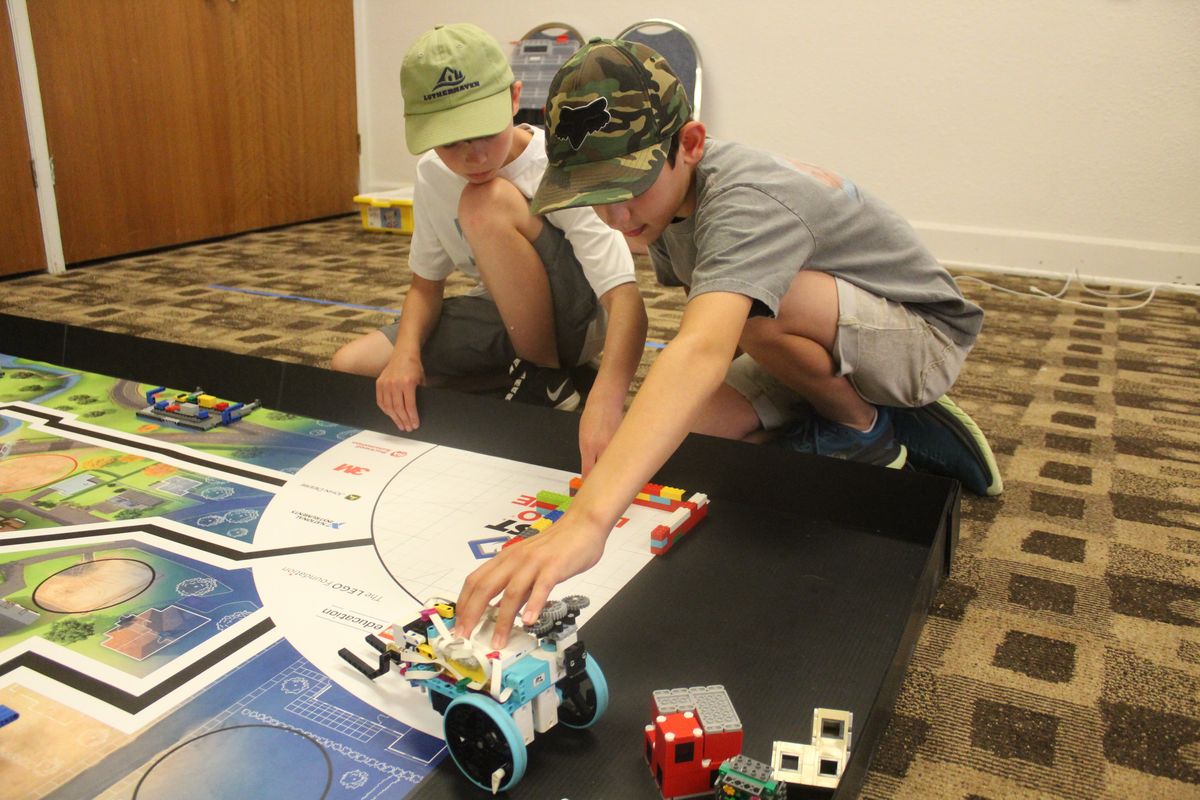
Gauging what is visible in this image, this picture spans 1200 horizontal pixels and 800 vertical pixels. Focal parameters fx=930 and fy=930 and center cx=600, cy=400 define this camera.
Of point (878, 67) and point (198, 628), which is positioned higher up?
point (878, 67)

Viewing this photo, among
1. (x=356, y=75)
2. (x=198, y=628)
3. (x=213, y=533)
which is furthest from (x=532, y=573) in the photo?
(x=356, y=75)

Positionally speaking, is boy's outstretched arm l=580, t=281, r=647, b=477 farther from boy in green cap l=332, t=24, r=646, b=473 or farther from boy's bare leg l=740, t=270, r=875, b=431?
boy's bare leg l=740, t=270, r=875, b=431

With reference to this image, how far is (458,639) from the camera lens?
0.59 m

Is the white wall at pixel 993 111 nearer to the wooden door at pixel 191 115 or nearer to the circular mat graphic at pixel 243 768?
the wooden door at pixel 191 115

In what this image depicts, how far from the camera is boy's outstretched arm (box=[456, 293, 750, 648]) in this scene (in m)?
0.58

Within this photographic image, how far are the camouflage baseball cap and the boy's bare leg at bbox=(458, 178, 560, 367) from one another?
352 mm

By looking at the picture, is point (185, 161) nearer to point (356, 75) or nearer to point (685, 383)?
point (356, 75)

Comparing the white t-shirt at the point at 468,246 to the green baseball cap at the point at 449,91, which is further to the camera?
the white t-shirt at the point at 468,246

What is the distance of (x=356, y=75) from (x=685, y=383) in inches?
125

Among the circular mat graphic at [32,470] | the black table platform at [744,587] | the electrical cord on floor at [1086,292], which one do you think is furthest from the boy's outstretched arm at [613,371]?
the electrical cord on floor at [1086,292]

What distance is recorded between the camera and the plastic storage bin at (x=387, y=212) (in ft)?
10.00

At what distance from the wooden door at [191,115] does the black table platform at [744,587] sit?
5.41 feet

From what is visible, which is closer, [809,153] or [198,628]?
[198,628]

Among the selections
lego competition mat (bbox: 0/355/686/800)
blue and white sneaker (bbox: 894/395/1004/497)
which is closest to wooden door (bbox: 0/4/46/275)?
lego competition mat (bbox: 0/355/686/800)
